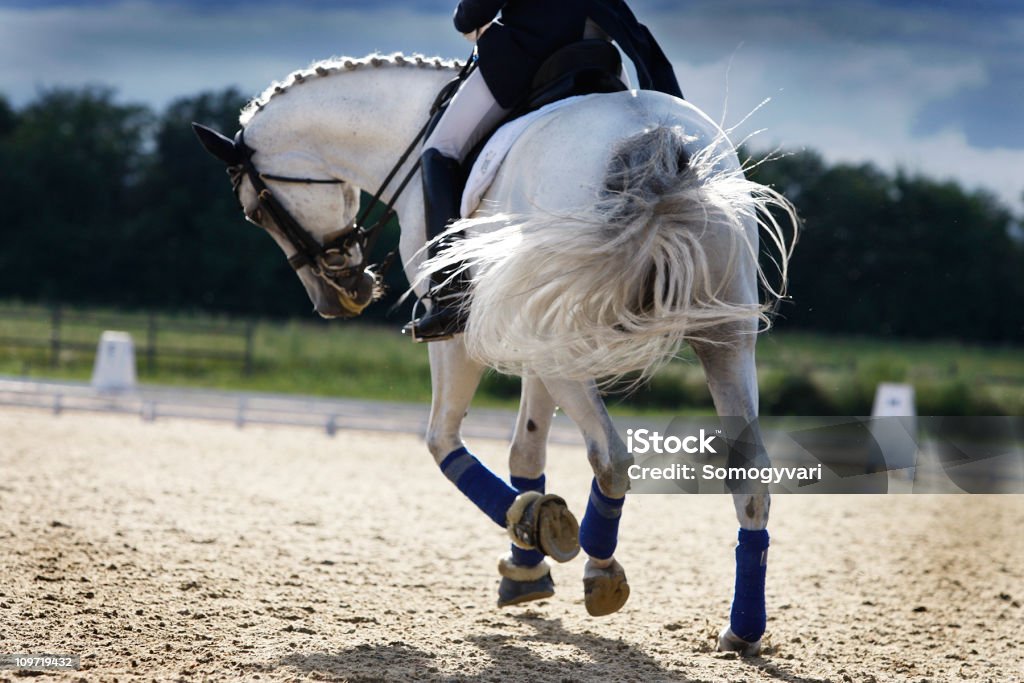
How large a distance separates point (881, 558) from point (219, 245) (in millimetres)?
25393

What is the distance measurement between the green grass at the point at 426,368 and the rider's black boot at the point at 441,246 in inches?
536

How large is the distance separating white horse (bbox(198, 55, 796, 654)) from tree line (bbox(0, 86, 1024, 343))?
544 inches

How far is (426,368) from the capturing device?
20.3 metres

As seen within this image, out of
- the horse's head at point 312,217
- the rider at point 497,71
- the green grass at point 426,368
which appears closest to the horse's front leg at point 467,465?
the rider at point 497,71

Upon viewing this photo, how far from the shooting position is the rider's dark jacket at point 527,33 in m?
3.82

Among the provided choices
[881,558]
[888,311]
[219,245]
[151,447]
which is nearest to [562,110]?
[881,558]

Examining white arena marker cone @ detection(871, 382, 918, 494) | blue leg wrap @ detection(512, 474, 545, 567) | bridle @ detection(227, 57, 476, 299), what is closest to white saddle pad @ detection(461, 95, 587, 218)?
bridle @ detection(227, 57, 476, 299)

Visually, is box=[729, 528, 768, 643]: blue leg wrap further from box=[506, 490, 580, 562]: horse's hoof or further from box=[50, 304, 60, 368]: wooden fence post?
box=[50, 304, 60, 368]: wooden fence post

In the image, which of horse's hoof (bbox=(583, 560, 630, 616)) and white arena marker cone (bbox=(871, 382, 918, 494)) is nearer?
horse's hoof (bbox=(583, 560, 630, 616))

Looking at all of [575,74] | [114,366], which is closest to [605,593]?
[575,74]

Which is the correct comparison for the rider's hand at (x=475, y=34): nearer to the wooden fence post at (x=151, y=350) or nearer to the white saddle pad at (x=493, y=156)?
the white saddle pad at (x=493, y=156)

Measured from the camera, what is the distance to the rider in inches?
150

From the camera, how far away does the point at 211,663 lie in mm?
3525

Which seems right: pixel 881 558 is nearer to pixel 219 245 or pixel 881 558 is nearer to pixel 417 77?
pixel 417 77
